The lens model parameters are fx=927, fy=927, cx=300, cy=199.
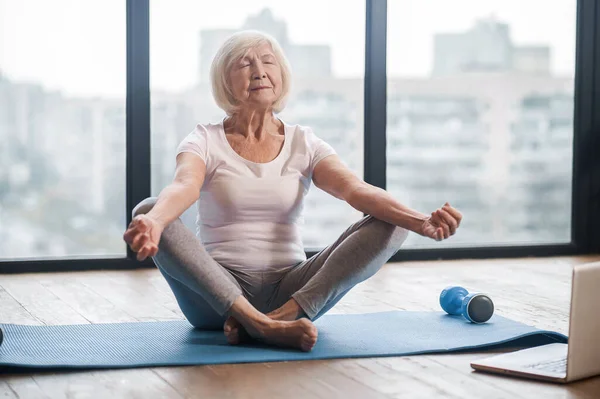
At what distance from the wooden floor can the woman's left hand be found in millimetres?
308

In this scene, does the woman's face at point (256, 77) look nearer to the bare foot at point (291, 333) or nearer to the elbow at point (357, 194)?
the elbow at point (357, 194)

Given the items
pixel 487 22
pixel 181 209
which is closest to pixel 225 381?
pixel 181 209

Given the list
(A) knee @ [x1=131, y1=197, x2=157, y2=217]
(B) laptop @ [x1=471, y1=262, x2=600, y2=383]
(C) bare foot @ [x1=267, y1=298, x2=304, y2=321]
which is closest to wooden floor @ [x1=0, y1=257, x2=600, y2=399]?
(B) laptop @ [x1=471, y1=262, x2=600, y2=383]

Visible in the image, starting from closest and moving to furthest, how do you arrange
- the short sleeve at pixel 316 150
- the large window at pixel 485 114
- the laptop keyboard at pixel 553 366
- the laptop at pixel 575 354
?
the laptop at pixel 575 354, the laptop keyboard at pixel 553 366, the short sleeve at pixel 316 150, the large window at pixel 485 114

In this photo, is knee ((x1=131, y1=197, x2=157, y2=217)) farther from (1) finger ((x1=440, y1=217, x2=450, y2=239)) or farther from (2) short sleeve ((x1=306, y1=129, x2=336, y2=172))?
(1) finger ((x1=440, y1=217, x2=450, y2=239))

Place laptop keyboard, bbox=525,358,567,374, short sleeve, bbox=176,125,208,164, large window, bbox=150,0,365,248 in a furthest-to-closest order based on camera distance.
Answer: large window, bbox=150,0,365,248 < short sleeve, bbox=176,125,208,164 < laptop keyboard, bbox=525,358,567,374

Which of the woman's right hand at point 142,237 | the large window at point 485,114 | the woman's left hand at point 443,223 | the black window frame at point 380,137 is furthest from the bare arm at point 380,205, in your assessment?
the large window at point 485,114

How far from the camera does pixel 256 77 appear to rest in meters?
2.47

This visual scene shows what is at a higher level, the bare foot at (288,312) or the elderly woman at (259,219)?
the elderly woman at (259,219)

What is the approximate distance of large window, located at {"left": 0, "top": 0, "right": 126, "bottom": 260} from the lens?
12.5ft

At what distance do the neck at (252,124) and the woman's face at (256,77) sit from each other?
41 millimetres

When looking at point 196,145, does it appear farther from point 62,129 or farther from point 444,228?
point 62,129

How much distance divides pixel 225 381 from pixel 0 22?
233 centimetres

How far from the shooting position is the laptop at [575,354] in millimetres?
1873
